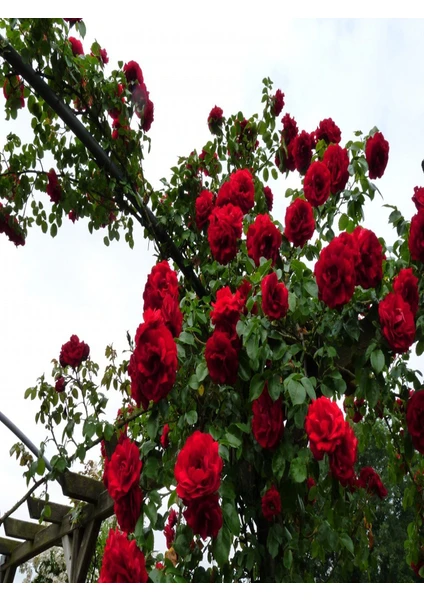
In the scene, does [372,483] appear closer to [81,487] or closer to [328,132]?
[328,132]

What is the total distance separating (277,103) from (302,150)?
818 millimetres

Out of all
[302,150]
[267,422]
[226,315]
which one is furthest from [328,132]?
[267,422]

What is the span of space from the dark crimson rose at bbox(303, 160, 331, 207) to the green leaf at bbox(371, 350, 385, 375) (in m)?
0.51

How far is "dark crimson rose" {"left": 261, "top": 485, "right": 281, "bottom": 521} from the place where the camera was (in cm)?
144

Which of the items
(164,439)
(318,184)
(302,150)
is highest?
(302,150)

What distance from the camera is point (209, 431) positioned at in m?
1.33

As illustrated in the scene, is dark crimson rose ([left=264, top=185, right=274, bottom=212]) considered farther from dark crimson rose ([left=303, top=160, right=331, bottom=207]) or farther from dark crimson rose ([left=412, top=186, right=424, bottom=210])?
dark crimson rose ([left=412, top=186, right=424, bottom=210])

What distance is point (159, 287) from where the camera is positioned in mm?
1427

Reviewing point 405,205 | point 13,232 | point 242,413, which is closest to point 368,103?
point 405,205

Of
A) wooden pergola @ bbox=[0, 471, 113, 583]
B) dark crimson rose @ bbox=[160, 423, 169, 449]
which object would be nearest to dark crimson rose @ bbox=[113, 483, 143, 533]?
dark crimson rose @ bbox=[160, 423, 169, 449]

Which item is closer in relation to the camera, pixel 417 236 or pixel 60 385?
pixel 417 236

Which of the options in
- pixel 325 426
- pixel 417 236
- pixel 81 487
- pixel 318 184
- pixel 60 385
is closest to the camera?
pixel 325 426

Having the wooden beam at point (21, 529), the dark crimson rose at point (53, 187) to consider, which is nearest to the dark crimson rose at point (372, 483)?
the dark crimson rose at point (53, 187)

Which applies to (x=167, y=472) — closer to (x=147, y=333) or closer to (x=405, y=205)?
(x=147, y=333)
